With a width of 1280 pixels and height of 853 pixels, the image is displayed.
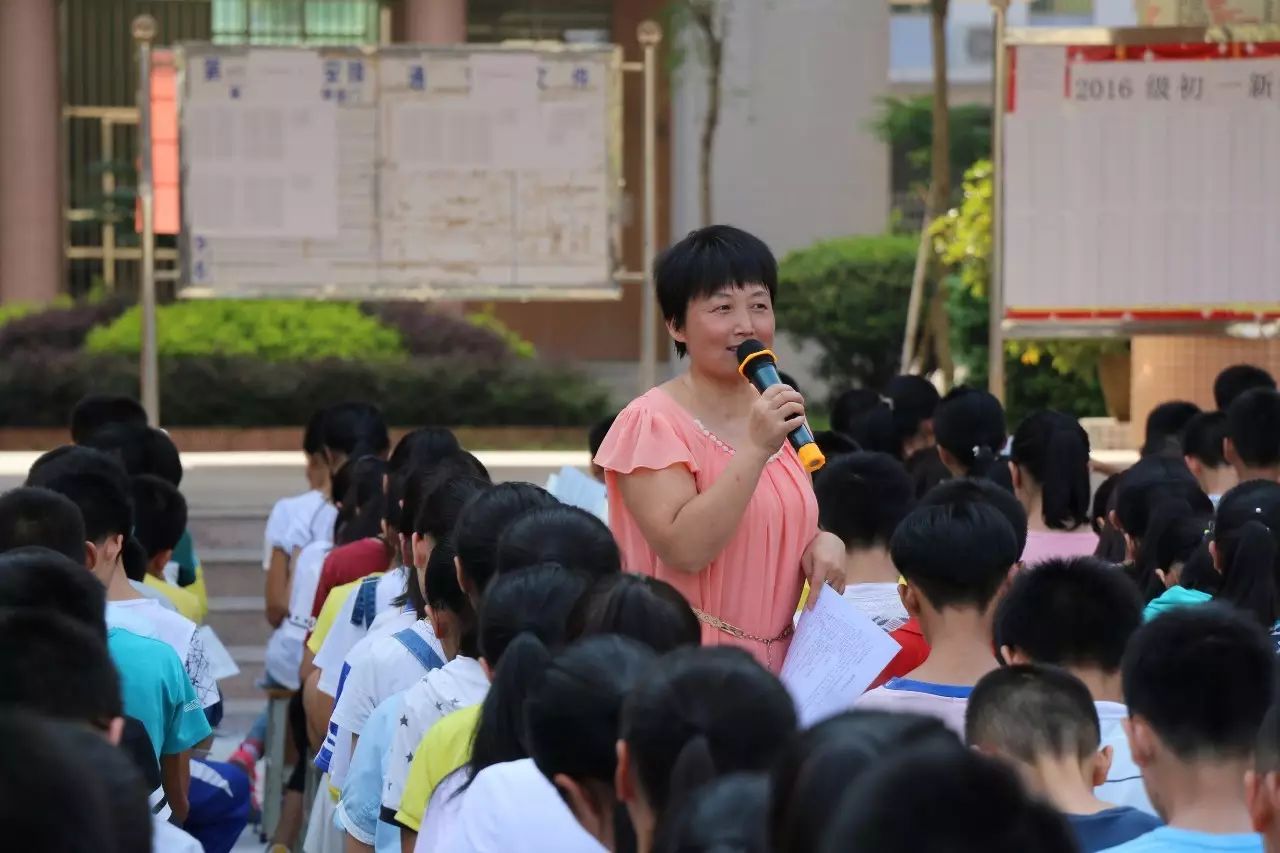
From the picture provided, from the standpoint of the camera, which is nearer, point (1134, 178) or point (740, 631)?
point (740, 631)

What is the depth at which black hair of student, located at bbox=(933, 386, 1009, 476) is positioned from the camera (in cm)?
668

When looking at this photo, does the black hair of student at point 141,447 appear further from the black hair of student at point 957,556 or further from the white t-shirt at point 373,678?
the black hair of student at point 957,556

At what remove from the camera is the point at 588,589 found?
326 cm

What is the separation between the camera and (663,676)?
2420mm

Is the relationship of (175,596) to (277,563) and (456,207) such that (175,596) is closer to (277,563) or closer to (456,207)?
(277,563)

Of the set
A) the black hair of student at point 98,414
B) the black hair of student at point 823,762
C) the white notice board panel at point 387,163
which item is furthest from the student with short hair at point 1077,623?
the white notice board panel at point 387,163

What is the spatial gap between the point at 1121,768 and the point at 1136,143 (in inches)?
245

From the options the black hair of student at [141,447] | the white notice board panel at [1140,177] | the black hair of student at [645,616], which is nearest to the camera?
the black hair of student at [645,616]

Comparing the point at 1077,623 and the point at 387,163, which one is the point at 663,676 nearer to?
the point at 1077,623

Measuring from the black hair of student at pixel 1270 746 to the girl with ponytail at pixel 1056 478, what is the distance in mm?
3393

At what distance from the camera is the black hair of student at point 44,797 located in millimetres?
1599

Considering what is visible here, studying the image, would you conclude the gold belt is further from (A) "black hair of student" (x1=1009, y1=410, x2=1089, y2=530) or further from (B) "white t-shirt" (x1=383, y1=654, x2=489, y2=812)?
(A) "black hair of student" (x1=1009, y1=410, x2=1089, y2=530)

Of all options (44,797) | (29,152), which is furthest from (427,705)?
(29,152)

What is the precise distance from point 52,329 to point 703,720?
1507 centimetres
